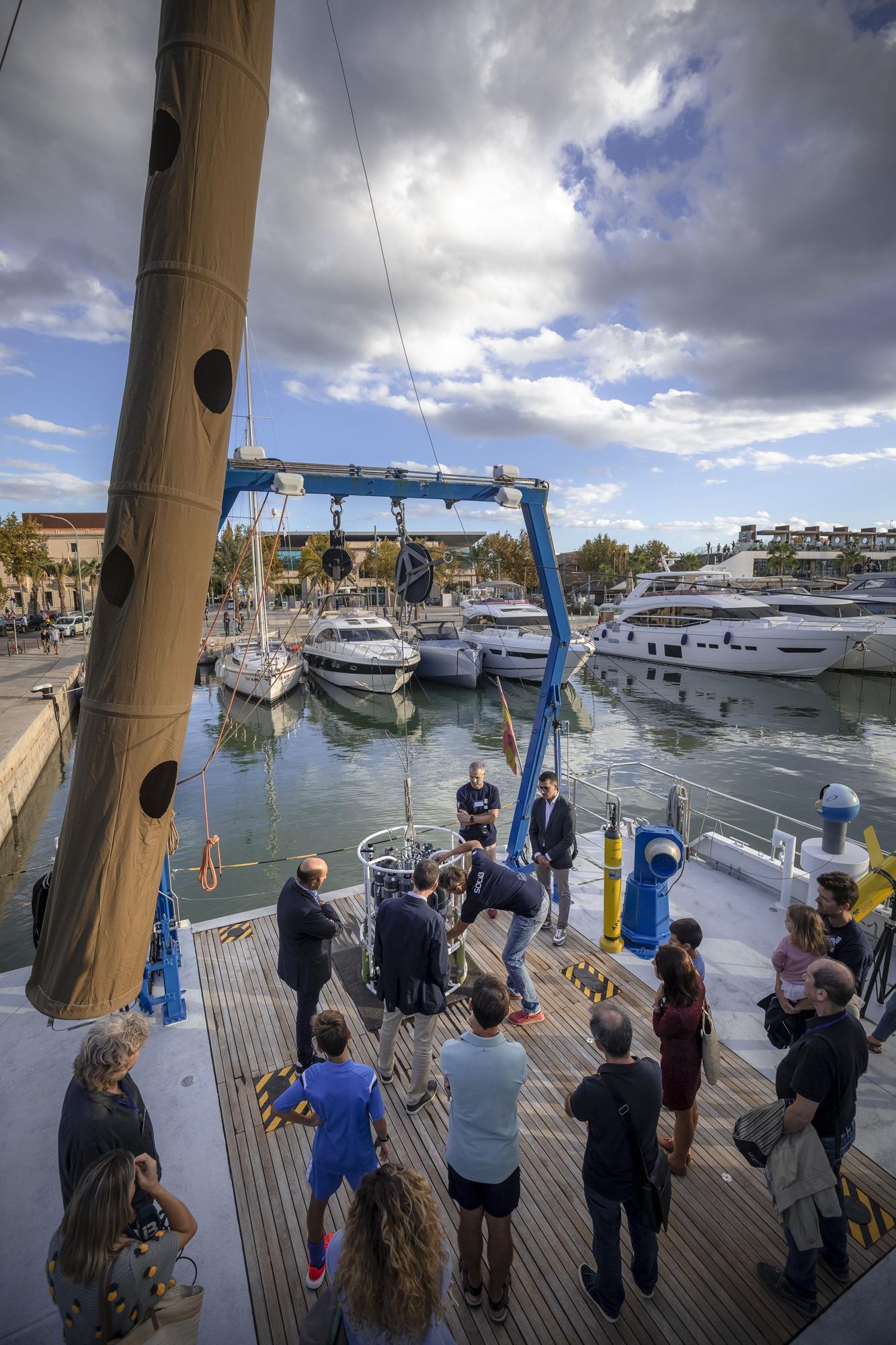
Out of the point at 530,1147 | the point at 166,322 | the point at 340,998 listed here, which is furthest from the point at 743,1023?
the point at 166,322

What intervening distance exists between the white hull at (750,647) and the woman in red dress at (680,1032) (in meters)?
31.6

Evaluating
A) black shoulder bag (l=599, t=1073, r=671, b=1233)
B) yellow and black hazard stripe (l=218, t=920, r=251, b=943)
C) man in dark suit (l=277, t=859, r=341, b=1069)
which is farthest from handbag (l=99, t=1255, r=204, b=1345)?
yellow and black hazard stripe (l=218, t=920, r=251, b=943)

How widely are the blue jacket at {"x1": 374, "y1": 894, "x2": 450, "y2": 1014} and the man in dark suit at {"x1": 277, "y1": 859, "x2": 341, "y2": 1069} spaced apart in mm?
455

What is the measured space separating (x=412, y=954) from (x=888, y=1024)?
360 cm

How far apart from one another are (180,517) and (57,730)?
22.8 m

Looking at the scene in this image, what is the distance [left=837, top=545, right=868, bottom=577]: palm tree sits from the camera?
78.3 meters

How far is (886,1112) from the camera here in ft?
14.2

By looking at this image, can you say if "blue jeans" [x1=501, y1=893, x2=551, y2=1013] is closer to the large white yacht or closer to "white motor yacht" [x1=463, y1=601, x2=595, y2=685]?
"white motor yacht" [x1=463, y1=601, x2=595, y2=685]

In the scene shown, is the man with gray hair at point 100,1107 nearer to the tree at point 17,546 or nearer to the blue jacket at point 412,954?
the blue jacket at point 412,954

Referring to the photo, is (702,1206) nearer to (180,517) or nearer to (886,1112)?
(886,1112)

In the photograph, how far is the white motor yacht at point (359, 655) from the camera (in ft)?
91.6

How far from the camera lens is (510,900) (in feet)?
15.5

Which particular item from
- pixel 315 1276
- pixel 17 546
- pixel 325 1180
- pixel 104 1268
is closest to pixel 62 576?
pixel 17 546

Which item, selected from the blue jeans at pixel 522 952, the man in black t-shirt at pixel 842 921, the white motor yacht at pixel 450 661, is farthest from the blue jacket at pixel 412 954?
the white motor yacht at pixel 450 661
